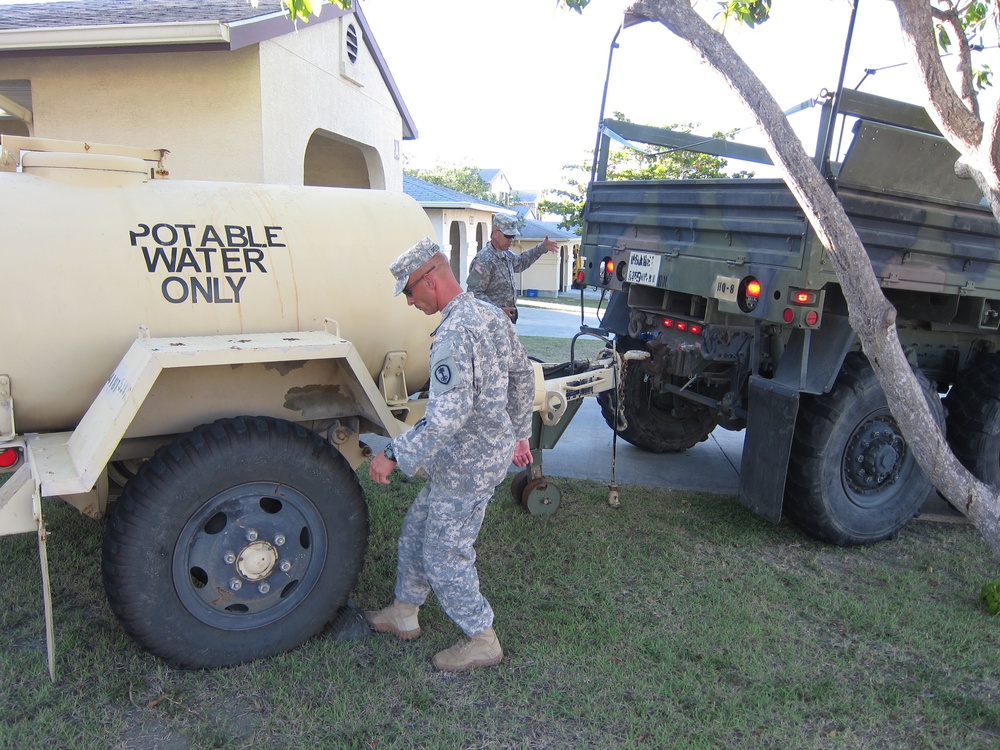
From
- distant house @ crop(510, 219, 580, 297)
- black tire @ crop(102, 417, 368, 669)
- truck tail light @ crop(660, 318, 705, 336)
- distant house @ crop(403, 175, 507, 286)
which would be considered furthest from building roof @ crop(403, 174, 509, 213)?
black tire @ crop(102, 417, 368, 669)

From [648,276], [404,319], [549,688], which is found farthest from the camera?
[648,276]

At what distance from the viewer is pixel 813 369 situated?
413 centimetres

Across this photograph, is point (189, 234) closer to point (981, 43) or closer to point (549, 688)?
point (549, 688)

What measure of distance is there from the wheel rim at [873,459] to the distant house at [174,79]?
5.89m

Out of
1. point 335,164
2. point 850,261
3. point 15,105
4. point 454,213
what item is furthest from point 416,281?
point 454,213

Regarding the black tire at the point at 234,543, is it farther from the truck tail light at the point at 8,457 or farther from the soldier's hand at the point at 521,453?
the soldier's hand at the point at 521,453

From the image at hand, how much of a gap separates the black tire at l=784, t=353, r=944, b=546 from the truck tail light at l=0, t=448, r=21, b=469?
3.78m

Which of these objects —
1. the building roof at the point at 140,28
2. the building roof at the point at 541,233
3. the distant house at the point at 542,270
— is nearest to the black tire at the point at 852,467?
the building roof at the point at 140,28

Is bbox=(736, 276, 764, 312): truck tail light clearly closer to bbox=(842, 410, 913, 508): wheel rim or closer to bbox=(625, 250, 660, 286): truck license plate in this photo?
bbox=(625, 250, 660, 286): truck license plate

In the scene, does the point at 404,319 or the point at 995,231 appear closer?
the point at 404,319

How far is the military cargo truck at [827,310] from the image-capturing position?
3.96 meters

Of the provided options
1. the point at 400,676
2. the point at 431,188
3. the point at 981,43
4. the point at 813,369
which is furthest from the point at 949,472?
the point at 431,188

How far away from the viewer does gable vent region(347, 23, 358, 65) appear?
9805mm

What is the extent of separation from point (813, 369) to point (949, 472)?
2.96 ft
